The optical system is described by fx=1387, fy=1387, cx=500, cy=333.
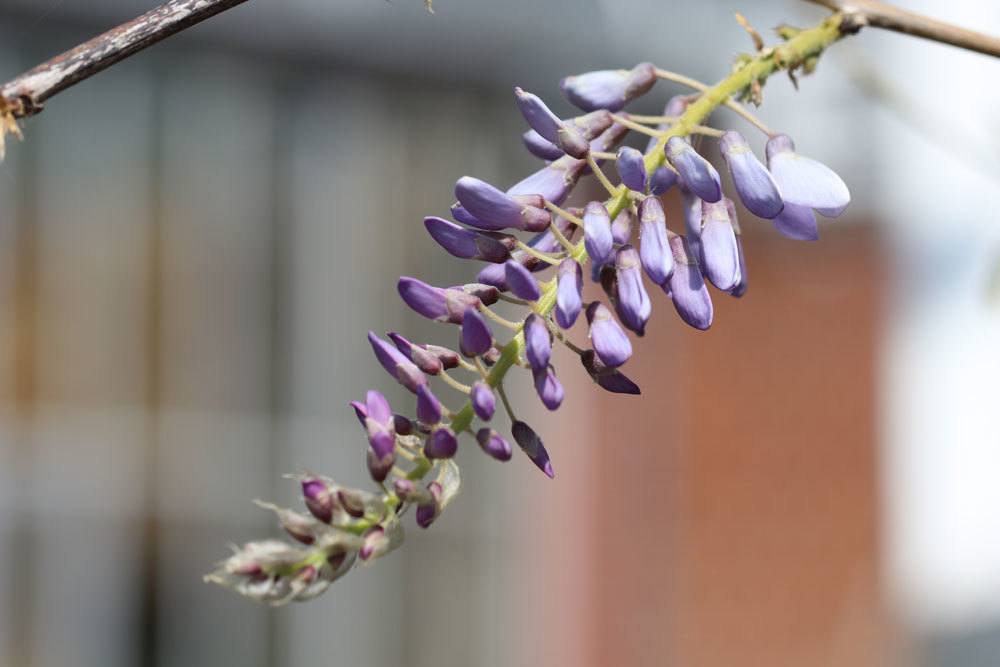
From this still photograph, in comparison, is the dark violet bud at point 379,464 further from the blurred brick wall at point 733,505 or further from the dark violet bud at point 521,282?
the blurred brick wall at point 733,505

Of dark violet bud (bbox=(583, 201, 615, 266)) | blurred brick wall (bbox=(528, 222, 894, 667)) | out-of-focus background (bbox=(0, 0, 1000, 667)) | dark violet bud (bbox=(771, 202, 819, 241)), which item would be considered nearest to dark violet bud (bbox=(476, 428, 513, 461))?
dark violet bud (bbox=(583, 201, 615, 266))

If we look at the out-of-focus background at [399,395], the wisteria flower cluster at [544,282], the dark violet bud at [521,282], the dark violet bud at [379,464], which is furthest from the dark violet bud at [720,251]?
the out-of-focus background at [399,395]

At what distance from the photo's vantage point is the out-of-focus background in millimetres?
5977

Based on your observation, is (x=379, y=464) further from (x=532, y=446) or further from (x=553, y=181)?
(x=553, y=181)

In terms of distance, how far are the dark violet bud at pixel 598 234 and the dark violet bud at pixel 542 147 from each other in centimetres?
7

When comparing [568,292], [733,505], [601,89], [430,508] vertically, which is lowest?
[733,505]

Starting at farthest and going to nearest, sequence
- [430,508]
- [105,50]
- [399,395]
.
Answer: [399,395] → [430,508] → [105,50]

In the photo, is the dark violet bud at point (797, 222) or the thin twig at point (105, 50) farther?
the dark violet bud at point (797, 222)

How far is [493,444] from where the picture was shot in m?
0.73

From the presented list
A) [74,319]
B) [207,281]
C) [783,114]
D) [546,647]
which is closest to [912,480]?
[546,647]

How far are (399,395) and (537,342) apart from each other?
233 inches

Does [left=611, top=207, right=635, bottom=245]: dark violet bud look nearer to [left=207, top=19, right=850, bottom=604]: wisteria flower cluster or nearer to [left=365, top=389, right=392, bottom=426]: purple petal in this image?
[left=207, top=19, right=850, bottom=604]: wisteria flower cluster

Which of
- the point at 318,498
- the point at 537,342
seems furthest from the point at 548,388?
the point at 318,498

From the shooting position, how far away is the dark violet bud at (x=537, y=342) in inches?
27.2
